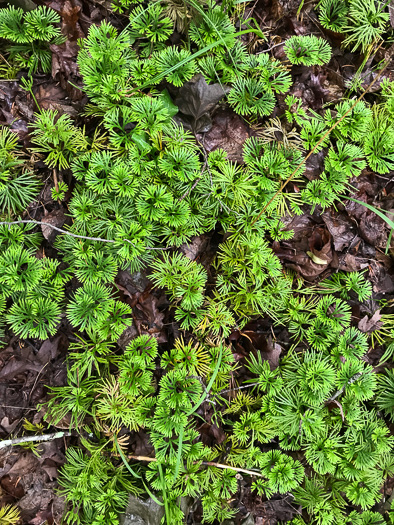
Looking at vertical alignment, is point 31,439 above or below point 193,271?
below

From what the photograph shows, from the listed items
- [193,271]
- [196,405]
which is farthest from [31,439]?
[193,271]

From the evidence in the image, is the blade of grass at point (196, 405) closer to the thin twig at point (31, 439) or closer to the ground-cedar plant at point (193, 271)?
the ground-cedar plant at point (193, 271)

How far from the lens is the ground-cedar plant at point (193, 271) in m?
2.20

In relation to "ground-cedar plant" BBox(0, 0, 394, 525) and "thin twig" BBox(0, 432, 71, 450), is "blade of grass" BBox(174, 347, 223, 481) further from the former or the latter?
"thin twig" BBox(0, 432, 71, 450)

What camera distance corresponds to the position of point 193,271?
7.41ft

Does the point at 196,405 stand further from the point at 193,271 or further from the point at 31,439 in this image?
the point at 31,439

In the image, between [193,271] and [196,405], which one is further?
[193,271]

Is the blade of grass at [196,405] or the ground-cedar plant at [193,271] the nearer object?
the blade of grass at [196,405]

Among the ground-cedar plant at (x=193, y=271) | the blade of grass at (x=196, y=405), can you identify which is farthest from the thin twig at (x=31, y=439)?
the blade of grass at (x=196, y=405)

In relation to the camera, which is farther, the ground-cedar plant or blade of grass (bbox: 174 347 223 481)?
the ground-cedar plant

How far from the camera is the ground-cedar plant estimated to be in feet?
7.22

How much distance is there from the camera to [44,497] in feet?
7.68

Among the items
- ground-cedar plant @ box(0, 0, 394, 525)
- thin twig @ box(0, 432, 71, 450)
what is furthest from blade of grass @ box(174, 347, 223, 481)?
thin twig @ box(0, 432, 71, 450)

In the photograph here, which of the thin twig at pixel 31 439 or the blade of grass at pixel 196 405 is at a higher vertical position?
the blade of grass at pixel 196 405
